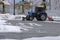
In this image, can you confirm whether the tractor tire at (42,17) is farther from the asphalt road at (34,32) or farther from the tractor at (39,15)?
the asphalt road at (34,32)

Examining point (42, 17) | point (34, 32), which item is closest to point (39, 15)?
point (42, 17)

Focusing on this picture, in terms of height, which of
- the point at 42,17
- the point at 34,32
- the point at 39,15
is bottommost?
the point at 42,17

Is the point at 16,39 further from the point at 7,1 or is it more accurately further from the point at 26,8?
the point at 7,1

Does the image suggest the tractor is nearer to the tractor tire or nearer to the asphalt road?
the tractor tire

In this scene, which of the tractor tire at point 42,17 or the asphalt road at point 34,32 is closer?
Result: the asphalt road at point 34,32

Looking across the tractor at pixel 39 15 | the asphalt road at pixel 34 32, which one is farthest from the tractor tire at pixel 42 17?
the asphalt road at pixel 34 32

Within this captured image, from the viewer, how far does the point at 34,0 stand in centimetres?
5878

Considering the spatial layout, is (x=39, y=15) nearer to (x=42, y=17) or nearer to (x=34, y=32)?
(x=42, y=17)

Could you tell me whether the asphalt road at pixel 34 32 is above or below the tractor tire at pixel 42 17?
above

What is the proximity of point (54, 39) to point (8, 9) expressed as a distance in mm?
42764

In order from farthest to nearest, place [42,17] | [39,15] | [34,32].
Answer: [42,17], [39,15], [34,32]

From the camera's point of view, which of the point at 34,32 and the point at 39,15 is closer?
the point at 34,32

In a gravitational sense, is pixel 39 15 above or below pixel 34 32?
below

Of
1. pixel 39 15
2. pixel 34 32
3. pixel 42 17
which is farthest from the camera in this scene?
pixel 42 17
